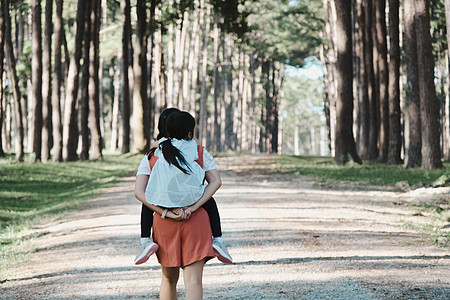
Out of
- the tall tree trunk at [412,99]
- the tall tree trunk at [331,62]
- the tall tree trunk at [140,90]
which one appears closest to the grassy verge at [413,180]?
the tall tree trunk at [412,99]

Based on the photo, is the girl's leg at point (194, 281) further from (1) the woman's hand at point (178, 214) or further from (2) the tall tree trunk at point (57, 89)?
(2) the tall tree trunk at point (57, 89)

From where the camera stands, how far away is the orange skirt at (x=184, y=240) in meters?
4.41

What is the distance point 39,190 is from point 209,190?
14926 millimetres

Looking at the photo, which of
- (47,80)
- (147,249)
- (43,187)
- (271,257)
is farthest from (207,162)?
(47,80)

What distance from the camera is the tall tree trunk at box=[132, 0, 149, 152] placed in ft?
102

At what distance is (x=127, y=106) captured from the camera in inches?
1316

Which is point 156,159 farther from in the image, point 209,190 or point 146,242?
point 146,242

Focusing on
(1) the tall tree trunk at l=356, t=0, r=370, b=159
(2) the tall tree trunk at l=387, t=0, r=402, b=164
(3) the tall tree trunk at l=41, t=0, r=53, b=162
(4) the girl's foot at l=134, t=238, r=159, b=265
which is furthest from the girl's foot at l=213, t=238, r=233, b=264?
(1) the tall tree trunk at l=356, t=0, r=370, b=159

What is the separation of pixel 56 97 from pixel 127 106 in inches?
227

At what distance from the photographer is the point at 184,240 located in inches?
174

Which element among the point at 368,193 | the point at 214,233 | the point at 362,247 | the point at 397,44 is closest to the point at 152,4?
the point at 397,44

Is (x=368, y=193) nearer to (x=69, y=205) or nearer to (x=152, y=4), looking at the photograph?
(x=69, y=205)

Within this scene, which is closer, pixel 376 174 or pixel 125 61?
pixel 376 174

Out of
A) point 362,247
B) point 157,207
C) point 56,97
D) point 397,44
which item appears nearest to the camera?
point 157,207
